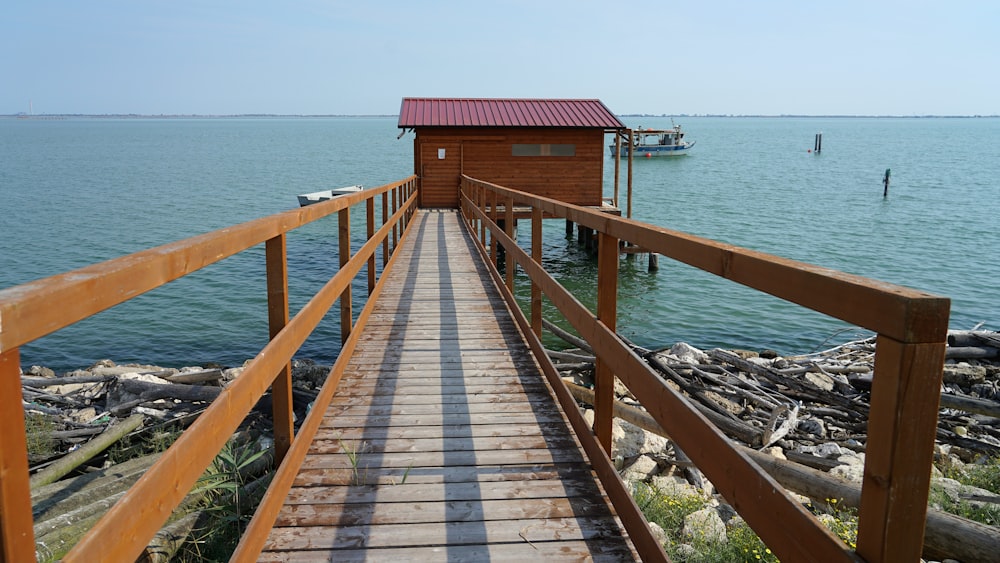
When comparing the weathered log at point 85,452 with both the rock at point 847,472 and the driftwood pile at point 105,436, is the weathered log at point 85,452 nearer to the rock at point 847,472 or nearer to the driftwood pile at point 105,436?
the driftwood pile at point 105,436

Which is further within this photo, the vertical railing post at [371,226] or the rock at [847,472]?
the vertical railing post at [371,226]

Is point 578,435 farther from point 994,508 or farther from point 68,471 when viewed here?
point 68,471

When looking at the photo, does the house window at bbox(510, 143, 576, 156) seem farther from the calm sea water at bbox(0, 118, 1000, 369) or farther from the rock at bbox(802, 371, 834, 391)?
the rock at bbox(802, 371, 834, 391)

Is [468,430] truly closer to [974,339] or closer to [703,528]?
[703,528]

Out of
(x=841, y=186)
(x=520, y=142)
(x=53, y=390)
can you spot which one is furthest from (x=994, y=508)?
(x=841, y=186)

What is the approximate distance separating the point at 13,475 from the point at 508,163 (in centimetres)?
2272

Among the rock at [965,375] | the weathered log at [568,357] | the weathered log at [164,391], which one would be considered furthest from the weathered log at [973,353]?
the weathered log at [164,391]

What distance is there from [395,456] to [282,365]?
103cm

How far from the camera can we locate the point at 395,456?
3879 mm

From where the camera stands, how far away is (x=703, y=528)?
194 inches

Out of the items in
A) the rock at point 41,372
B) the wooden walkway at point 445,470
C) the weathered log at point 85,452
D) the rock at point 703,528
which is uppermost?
the wooden walkway at point 445,470

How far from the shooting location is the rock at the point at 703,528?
4.82 m

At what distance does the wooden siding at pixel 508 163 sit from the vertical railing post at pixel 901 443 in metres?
21.9

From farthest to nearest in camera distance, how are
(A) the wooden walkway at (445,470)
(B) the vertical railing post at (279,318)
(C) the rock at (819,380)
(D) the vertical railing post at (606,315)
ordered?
(C) the rock at (819,380) → (D) the vertical railing post at (606,315) → (B) the vertical railing post at (279,318) → (A) the wooden walkway at (445,470)
